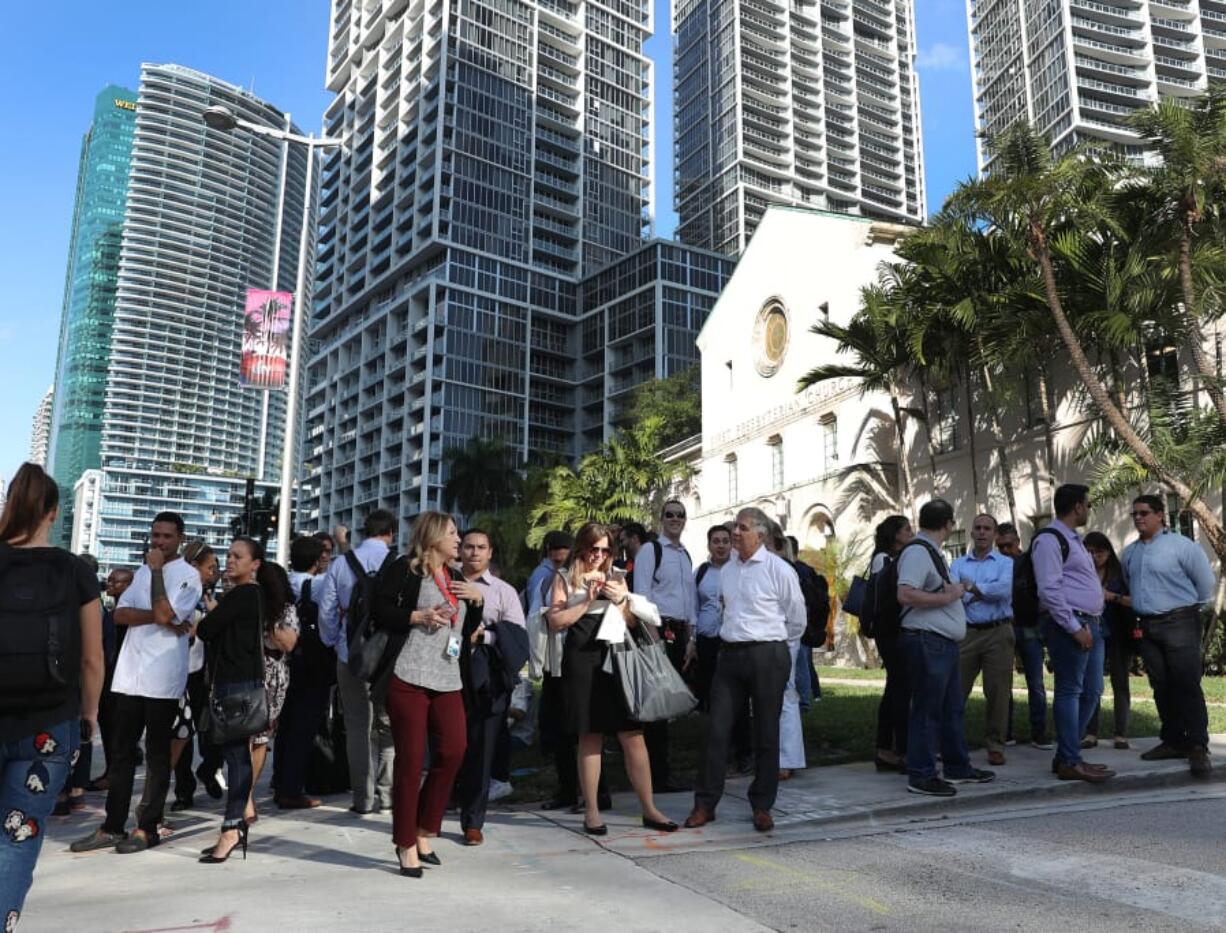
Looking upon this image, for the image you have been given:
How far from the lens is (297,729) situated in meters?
7.19

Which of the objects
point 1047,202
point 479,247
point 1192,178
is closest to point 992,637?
point 1192,178

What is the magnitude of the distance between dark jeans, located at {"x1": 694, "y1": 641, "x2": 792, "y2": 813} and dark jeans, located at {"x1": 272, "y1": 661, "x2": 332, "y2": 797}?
309 cm

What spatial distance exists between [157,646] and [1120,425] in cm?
1703

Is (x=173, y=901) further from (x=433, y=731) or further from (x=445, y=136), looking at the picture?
(x=445, y=136)

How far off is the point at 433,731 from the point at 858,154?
13001cm

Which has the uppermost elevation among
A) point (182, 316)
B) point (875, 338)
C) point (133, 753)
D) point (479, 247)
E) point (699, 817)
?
point (182, 316)

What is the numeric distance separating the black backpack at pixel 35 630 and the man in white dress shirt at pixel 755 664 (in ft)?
12.4

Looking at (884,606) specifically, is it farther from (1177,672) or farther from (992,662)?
(1177,672)

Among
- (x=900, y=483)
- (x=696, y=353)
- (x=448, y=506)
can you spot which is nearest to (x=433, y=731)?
(x=900, y=483)

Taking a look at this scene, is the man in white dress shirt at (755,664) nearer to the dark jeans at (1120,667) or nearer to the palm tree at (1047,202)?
the dark jeans at (1120,667)

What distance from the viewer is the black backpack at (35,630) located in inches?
122

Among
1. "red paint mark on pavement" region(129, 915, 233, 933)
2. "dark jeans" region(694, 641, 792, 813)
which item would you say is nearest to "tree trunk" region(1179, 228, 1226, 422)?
"dark jeans" region(694, 641, 792, 813)

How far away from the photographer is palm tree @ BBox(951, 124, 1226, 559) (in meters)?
17.2

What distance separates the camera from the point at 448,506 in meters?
69.5
